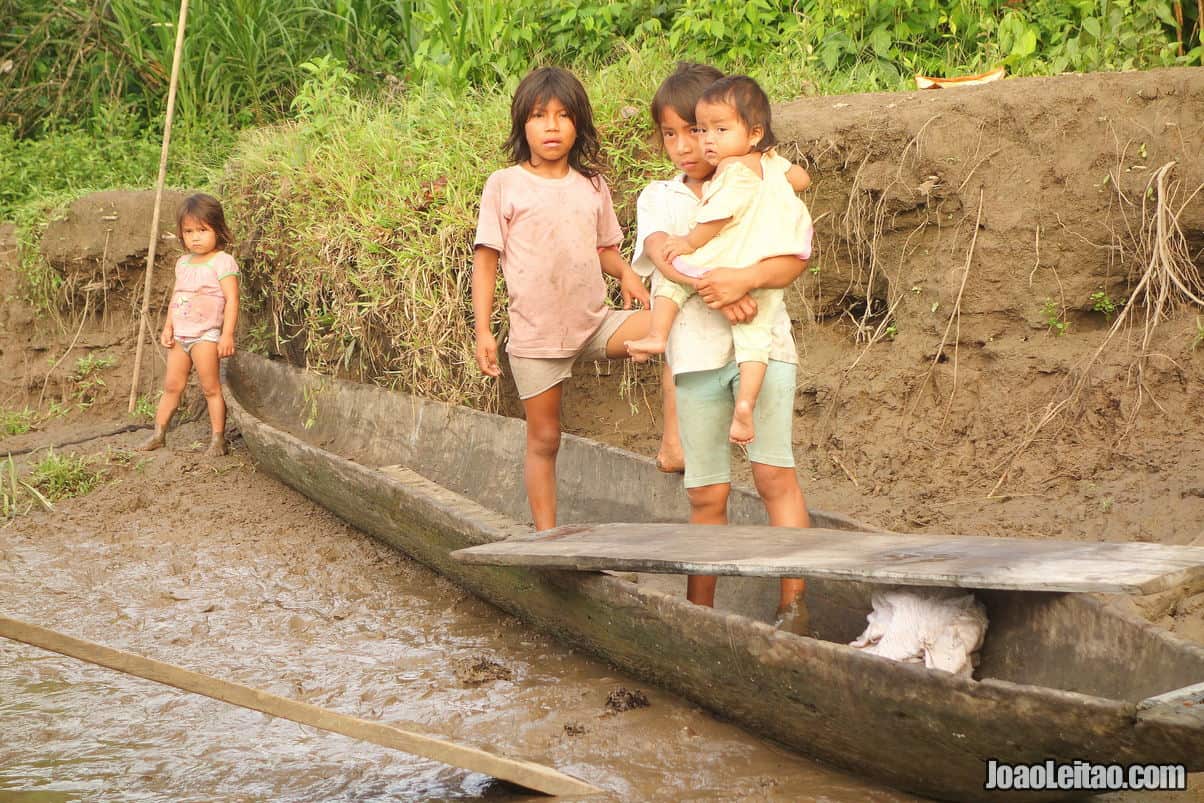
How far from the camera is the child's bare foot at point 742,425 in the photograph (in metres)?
3.07

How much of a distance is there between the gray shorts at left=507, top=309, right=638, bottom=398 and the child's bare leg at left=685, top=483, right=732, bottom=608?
0.76m

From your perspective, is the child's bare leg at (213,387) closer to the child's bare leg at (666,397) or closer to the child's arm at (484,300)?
the child's arm at (484,300)

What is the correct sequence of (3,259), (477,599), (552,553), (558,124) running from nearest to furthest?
(552,553), (558,124), (477,599), (3,259)

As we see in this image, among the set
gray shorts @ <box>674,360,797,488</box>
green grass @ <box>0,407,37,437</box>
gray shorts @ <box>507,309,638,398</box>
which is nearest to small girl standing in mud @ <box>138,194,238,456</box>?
green grass @ <box>0,407,37,437</box>

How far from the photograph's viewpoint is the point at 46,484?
18.4 feet

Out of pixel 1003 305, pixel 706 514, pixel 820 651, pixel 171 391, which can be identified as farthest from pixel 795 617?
pixel 171 391

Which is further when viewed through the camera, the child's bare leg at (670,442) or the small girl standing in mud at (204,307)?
the small girl standing in mud at (204,307)

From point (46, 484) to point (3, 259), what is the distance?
2165 mm

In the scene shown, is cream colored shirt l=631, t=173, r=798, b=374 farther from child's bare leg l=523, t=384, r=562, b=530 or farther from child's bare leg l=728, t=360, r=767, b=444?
child's bare leg l=523, t=384, r=562, b=530

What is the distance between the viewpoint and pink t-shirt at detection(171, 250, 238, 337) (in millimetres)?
5930

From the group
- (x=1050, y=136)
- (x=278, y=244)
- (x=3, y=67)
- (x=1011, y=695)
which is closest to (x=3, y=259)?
(x=278, y=244)

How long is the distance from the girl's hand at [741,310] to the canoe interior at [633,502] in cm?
68

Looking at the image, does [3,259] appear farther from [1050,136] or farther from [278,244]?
[1050,136]

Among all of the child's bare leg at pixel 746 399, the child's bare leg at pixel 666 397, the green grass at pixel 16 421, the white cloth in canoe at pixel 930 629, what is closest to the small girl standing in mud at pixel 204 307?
the green grass at pixel 16 421
